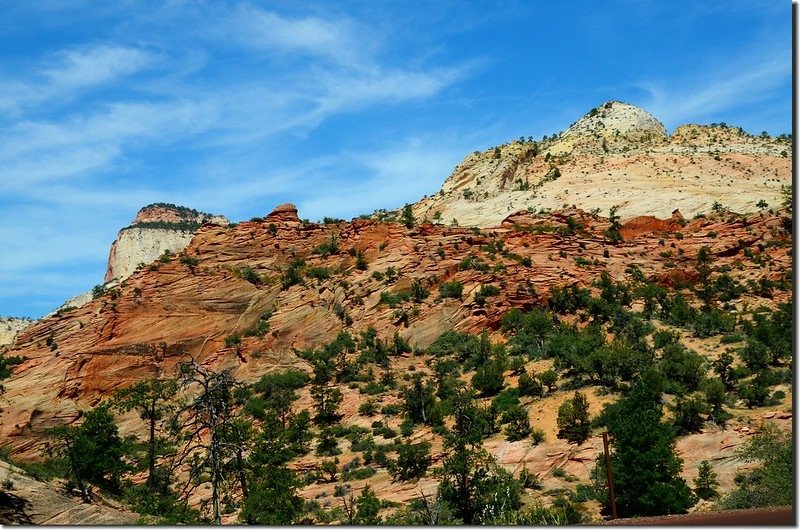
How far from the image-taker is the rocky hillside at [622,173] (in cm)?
6775

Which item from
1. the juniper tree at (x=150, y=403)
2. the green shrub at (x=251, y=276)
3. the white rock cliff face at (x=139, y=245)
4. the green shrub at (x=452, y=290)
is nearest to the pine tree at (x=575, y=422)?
the juniper tree at (x=150, y=403)

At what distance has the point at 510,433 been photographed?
3362 cm

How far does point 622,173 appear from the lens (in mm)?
75688

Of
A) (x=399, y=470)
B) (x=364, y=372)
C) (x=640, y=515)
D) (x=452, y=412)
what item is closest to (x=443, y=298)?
(x=364, y=372)

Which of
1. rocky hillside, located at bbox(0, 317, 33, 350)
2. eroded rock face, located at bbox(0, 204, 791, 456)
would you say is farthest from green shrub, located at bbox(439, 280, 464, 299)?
rocky hillside, located at bbox(0, 317, 33, 350)

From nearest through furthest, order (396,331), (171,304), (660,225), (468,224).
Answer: (396,331), (171,304), (660,225), (468,224)

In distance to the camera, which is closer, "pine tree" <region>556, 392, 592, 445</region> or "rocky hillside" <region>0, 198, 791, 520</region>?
"pine tree" <region>556, 392, 592, 445</region>

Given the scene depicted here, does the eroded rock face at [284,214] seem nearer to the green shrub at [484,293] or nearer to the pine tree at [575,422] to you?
the green shrub at [484,293]

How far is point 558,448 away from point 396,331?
768 inches

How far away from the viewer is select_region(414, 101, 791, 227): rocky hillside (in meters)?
67.8

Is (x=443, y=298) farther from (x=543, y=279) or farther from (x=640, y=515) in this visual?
(x=640, y=515)

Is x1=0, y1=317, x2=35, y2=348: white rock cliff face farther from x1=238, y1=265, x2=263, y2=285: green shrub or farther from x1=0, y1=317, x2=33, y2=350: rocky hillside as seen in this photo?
x1=238, y1=265, x2=263, y2=285: green shrub

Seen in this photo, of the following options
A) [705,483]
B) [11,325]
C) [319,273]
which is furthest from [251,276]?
[11,325]

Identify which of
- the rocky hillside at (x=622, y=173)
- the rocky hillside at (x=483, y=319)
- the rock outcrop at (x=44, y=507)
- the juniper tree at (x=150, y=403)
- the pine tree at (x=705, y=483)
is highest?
the rocky hillside at (x=622, y=173)
